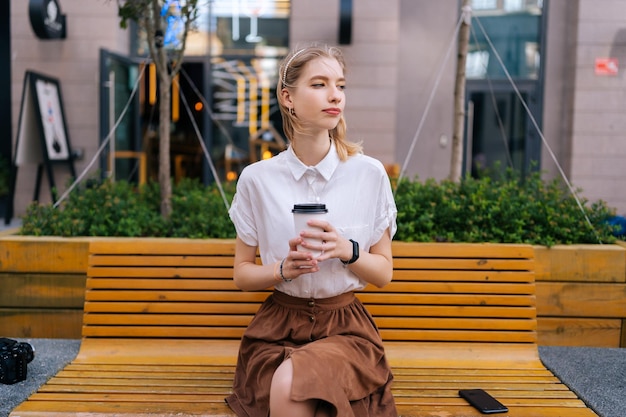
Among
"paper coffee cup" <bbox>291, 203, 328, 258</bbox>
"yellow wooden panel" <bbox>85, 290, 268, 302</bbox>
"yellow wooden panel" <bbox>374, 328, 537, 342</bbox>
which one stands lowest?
"yellow wooden panel" <bbox>374, 328, 537, 342</bbox>

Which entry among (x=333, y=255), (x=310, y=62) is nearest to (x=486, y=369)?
(x=333, y=255)

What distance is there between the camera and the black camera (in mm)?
2557

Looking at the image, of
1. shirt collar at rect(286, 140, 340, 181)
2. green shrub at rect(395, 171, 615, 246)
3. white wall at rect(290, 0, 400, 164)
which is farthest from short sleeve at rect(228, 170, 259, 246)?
white wall at rect(290, 0, 400, 164)

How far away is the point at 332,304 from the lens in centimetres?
230

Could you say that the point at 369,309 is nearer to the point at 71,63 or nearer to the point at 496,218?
the point at 496,218

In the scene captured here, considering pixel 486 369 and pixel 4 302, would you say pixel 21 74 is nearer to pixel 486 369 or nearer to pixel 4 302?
pixel 4 302

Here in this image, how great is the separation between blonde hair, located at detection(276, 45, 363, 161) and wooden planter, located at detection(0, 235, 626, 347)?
4.27 feet

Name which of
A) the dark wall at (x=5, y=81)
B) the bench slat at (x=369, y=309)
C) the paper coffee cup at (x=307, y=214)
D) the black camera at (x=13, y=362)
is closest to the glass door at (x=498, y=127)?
the bench slat at (x=369, y=309)

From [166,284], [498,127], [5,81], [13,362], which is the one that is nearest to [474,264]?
[166,284]

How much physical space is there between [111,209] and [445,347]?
2239mm

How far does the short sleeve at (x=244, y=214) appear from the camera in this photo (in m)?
2.34

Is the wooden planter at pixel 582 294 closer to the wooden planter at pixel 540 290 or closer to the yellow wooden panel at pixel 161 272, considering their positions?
the wooden planter at pixel 540 290

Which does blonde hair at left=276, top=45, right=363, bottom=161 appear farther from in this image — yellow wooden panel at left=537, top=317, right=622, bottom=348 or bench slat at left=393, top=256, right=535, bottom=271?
yellow wooden panel at left=537, top=317, right=622, bottom=348

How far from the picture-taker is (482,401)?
237 cm
